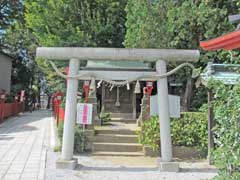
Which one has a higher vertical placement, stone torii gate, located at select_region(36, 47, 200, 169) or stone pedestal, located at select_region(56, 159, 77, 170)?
stone torii gate, located at select_region(36, 47, 200, 169)

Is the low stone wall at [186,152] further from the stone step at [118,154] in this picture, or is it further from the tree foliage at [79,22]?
the tree foliage at [79,22]

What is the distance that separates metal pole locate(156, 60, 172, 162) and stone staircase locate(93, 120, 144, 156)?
7.93 feet

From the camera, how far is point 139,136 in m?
11.9

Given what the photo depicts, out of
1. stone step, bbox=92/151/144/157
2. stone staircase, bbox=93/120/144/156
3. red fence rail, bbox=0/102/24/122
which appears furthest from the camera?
red fence rail, bbox=0/102/24/122

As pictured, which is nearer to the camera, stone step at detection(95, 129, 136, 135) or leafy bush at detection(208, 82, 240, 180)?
leafy bush at detection(208, 82, 240, 180)

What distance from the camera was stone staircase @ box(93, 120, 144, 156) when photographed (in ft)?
38.5

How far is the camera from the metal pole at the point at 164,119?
9195mm

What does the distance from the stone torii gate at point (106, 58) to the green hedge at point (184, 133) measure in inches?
77.4

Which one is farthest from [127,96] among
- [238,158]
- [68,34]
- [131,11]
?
[238,158]

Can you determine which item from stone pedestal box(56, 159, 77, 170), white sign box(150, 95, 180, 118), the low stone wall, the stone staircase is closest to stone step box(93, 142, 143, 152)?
the stone staircase

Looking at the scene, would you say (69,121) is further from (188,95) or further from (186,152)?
(188,95)

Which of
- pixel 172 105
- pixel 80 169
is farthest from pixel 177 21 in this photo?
pixel 80 169

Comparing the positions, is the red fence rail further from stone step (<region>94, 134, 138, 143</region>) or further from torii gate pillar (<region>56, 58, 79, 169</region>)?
torii gate pillar (<region>56, 58, 79, 169</region>)

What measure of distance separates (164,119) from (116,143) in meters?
3.36
